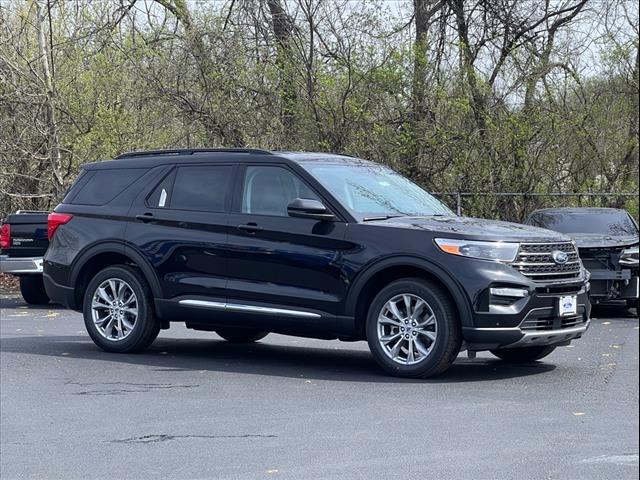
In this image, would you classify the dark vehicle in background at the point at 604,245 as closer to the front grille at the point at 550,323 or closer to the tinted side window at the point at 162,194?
the front grille at the point at 550,323

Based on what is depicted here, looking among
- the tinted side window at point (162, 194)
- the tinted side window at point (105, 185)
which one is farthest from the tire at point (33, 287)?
the tinted side window at point (162, 194)

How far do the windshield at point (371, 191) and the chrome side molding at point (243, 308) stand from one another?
964 millimetres

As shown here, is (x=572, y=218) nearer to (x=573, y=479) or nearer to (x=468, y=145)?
(x=468, y=145)

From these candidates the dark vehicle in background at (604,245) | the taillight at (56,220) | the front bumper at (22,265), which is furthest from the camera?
the front bumper at (22,265)

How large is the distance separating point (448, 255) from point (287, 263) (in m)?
1.50

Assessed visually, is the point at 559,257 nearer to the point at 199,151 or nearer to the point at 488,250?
the point at 488,250

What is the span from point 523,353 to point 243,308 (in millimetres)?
2566

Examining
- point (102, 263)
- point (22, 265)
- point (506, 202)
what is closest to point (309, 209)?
point (102, 263)

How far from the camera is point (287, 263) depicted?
997 centimetres

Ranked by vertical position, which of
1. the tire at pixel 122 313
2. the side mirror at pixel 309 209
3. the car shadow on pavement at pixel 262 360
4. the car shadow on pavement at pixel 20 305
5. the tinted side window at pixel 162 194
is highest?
the tinted side window at pixel 162 194

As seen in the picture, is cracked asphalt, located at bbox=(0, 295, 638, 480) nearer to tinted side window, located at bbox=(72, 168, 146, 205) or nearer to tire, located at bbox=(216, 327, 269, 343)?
tire, located at bbox=(216, 327, 269, 343)

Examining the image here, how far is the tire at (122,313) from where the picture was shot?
35.7 feet

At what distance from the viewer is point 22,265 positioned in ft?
56.4

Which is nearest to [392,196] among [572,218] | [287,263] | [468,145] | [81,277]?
[287,263]
